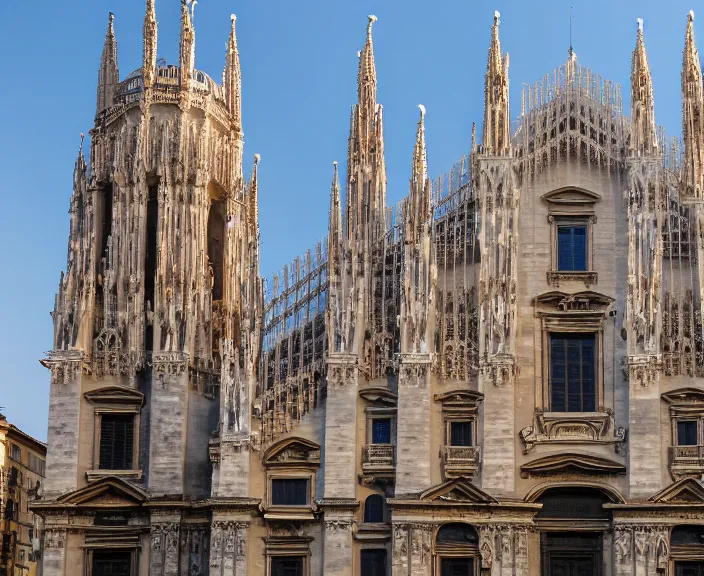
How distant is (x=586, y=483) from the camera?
5022 cm

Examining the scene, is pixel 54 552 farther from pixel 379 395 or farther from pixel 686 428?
pixel 686 428

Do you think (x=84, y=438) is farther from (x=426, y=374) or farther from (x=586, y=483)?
(x=586, y=483)

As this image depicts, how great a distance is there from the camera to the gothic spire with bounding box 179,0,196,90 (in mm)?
56531

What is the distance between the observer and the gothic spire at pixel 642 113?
52.4m

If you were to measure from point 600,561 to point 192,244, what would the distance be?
16.9 metres

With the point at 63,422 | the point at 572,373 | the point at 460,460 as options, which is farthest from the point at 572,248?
the point at 63,422

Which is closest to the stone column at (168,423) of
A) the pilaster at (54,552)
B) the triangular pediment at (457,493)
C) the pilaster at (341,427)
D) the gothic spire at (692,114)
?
the pilaster at (54,552)

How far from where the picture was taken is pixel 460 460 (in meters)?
50.5

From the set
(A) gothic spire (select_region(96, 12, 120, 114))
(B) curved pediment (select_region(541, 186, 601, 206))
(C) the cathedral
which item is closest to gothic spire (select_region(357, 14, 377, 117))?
(C) the cathedral

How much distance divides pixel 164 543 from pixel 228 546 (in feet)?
7.75

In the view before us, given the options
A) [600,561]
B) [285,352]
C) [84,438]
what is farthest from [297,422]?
[600,561]

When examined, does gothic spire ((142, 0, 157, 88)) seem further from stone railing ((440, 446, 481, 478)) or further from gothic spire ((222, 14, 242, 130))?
stone railing ((440, 446, 481, 478))

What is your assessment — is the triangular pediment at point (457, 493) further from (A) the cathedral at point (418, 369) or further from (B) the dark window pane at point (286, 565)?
(B) the dark window pane at point (286, 565)

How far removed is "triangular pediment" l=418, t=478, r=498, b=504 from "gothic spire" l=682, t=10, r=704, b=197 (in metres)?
11.8
